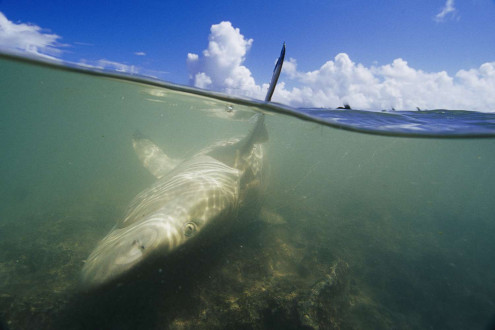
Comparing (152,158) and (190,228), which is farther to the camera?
(152,158)

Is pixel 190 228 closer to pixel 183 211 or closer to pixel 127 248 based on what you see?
pixel 183 211

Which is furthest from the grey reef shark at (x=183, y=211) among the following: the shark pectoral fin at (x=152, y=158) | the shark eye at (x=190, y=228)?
the shark pectoral fin at (x=152, y=158)

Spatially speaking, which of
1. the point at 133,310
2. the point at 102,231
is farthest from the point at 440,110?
the point at 102,231

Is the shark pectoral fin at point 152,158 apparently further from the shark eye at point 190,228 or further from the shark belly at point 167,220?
the shark eye at point 190,228

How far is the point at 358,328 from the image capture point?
6.24 metres

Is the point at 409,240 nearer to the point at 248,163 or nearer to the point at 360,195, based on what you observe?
the point at 360,195

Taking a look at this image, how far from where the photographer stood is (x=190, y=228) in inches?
160

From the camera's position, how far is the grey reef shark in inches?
128

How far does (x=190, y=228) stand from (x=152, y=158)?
25.5ft

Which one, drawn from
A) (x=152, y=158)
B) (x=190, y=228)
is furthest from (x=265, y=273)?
(x=152, y=158)

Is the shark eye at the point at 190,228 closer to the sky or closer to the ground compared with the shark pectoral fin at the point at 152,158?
closer to the sky

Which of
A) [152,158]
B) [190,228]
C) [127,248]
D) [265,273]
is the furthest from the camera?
[152,158]

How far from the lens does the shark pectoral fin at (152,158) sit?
1007cm

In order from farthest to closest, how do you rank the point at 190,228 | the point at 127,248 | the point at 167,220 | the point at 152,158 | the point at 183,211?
the point at 152,158 → the point at 183,211 → the point at 190,228 → the point at 167,220 → the point at 127,248
